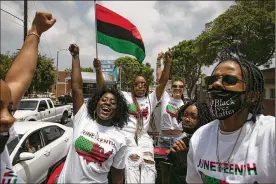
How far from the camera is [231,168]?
1.60 m

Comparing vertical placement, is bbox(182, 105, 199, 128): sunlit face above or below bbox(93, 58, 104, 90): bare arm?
below

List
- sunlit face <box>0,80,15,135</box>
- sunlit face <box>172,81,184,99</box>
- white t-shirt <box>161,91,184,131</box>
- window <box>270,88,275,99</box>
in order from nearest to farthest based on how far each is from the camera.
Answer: sunlit face <box>0,80,15,135</box>, white t-shirt <box>161,91,184,131</box>, sunlit face <box>172,81,184,99</box>, window <box>270,88,275,99</box>

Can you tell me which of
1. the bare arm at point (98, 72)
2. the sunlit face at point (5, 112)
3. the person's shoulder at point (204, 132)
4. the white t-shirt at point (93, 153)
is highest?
the bare arm at point (98, 72)

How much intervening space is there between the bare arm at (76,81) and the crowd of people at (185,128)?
0.01m

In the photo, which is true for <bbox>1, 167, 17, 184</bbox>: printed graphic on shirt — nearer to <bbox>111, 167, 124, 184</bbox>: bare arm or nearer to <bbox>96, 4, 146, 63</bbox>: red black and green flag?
<bbox>111, 167, 124, 184</bbox>: bare arm

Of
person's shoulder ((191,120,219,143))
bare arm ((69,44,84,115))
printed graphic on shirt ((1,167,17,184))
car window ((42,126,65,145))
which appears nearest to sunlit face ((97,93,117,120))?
bare arm ((69,44,84,115))

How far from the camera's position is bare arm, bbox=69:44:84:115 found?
2972mm

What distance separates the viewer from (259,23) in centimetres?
1934

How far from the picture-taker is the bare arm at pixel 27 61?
1.75 metres

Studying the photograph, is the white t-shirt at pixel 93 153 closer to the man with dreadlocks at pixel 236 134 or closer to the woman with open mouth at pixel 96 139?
the woman with open mouth at pixel 96 139

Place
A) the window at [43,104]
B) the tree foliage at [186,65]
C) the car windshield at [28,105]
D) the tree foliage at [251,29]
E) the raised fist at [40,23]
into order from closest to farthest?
the raised fist at [40,23] < the car windshield at [28,105] < the window at [43,104] < the tree foliage at [251,29] < the tree foliage at [186,65]

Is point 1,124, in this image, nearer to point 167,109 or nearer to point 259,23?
point 167,109

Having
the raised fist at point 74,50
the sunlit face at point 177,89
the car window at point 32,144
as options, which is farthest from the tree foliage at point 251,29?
the raised fist at point 74,50

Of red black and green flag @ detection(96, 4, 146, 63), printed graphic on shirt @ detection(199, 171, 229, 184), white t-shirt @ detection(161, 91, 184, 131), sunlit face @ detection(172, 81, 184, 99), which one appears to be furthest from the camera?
red black and green flag @ detection(96, 4, 146, 63)
